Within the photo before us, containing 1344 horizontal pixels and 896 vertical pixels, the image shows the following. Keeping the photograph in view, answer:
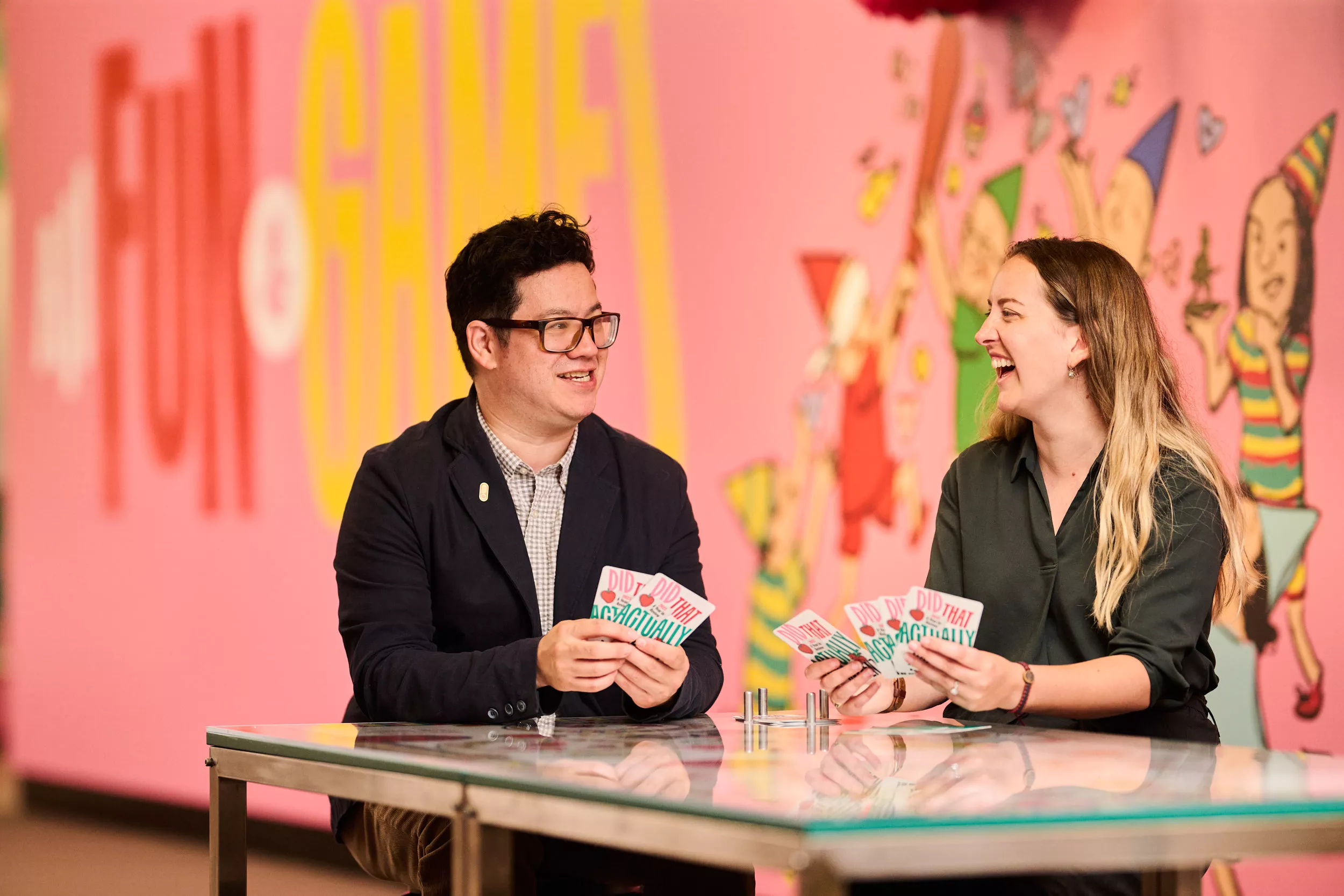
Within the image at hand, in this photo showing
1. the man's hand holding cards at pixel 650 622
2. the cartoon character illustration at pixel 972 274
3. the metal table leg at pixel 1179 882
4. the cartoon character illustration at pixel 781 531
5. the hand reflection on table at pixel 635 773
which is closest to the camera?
the hand reflection on table at pixel 635 773

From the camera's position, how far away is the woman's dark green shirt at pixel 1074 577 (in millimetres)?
2371

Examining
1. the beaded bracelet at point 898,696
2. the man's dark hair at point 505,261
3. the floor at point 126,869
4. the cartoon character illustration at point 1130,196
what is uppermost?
the cartoon character illustration at point 1130,196

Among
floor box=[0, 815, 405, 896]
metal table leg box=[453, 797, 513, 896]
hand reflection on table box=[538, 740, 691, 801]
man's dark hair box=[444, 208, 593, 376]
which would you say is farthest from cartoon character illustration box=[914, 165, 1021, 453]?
floor box=[0, 815, 405, 896]

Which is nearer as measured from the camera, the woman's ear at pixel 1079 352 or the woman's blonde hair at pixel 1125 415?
the woman's blonde hair at pixel 1125 415

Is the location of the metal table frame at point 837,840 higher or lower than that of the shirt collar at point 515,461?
lower

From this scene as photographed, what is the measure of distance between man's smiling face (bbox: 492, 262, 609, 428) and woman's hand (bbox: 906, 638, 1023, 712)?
0.88 metres

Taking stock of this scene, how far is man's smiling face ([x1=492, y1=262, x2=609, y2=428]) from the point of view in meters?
2.80

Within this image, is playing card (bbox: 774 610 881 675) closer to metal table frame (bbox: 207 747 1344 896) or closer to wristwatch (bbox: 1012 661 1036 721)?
wristwatch (bbox: 1012 661 1036 721)

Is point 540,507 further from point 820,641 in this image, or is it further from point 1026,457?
point 1026,457

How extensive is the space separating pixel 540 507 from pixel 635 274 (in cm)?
191

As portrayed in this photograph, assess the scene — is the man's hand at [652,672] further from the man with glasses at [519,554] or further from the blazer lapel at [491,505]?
the blazer lapel at [491,505]

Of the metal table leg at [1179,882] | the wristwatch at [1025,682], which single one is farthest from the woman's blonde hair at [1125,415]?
the metal table leg at [1179,882]

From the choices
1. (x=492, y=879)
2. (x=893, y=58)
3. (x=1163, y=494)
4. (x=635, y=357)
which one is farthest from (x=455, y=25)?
(x=492, y=879)

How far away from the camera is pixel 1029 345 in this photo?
102 inches
